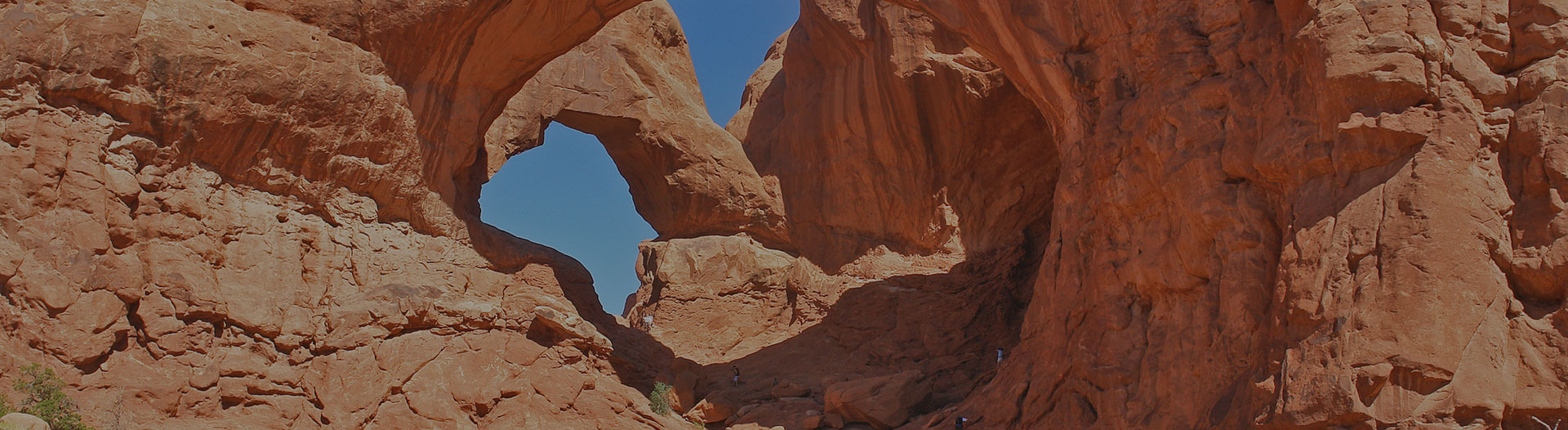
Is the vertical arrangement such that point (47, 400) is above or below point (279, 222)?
below

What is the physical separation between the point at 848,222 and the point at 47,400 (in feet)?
42.2

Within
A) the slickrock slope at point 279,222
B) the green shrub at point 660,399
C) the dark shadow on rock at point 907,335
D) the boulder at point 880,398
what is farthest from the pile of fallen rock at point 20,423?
the boulder at point 880,398

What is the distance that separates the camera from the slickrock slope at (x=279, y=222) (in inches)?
435

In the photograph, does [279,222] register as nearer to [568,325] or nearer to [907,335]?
[568,325]

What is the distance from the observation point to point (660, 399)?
586 inches

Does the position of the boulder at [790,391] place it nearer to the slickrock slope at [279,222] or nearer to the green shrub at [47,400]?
the slickrock slope at [279,222]

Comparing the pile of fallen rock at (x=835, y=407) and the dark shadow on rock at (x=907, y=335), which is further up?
the dark shadow on rock at (x=907, y=335)

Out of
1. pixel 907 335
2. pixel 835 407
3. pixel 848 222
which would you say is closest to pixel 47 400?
pixel 835 407

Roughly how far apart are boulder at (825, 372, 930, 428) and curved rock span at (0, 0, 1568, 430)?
0.27 feet

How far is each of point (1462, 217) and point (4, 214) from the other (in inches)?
500

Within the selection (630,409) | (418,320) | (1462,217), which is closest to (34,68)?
(418,320)

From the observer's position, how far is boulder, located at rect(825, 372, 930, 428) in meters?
14.2

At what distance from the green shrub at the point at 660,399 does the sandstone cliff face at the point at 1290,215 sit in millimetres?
3763

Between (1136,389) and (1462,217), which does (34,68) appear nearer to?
(1136,389)
